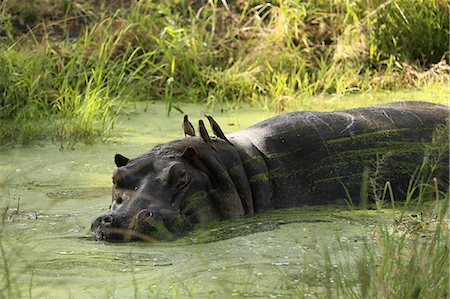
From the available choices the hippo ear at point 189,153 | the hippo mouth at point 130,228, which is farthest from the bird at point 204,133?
the hippo mouth at point 130,228

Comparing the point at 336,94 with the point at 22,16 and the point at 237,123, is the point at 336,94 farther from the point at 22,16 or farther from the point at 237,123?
the point at 22,16

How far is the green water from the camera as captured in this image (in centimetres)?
362

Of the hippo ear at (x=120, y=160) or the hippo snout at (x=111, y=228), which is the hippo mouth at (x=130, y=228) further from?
the hippo ear at (x=120, y=160)

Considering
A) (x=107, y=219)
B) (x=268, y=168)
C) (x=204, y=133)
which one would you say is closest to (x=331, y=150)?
(x=268, y=168)

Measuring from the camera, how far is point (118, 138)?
752 centimetres

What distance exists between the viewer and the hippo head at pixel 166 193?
4562 millimetres

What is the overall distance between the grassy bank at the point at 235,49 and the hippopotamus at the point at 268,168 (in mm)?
2734

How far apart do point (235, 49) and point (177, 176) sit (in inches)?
203

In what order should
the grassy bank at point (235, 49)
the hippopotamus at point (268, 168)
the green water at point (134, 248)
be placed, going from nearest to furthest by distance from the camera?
the green water at point (134, 248) → the hippopotamus at point (268, 168) → the grassy bank at point (235, 49)

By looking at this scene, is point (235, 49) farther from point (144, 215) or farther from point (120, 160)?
point (144, 215)

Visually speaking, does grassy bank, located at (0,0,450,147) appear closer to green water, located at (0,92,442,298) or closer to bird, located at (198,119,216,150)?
green water, located at (0,92,442,298)

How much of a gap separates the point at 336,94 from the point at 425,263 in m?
5.83

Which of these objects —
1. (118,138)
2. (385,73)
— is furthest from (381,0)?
(118,138)

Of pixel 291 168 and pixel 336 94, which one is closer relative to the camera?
pixel 291 168
